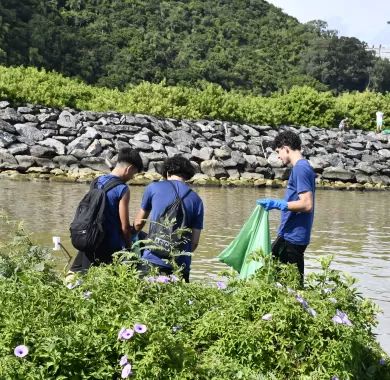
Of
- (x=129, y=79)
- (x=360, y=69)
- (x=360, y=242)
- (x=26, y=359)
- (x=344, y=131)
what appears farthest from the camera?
(x=360, y=69)

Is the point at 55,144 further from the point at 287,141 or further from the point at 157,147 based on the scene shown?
the point at 287,141

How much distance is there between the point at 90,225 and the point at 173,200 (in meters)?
0.63

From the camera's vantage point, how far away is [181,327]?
4301mm

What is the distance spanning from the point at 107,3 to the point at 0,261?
6838 centimetres

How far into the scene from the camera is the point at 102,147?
2755cm

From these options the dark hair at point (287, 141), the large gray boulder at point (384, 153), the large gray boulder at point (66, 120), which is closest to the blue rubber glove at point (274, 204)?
the dark hair at point (287, 141)

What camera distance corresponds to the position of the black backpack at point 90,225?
6.28 meters

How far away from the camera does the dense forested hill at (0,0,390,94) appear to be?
54.4 metres

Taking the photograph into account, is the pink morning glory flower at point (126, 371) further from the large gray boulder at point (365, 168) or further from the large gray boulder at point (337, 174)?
the large gray boulder at point (365, 168)

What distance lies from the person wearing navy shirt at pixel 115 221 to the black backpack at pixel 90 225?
6cm

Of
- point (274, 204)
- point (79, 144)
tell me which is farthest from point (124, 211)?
point (79, 144)

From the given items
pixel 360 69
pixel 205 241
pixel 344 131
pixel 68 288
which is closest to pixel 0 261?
pixel 68 288

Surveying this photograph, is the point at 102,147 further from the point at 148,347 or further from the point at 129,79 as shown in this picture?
the point at 129,79

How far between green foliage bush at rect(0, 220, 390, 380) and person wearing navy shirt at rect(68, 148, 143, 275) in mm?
1489
